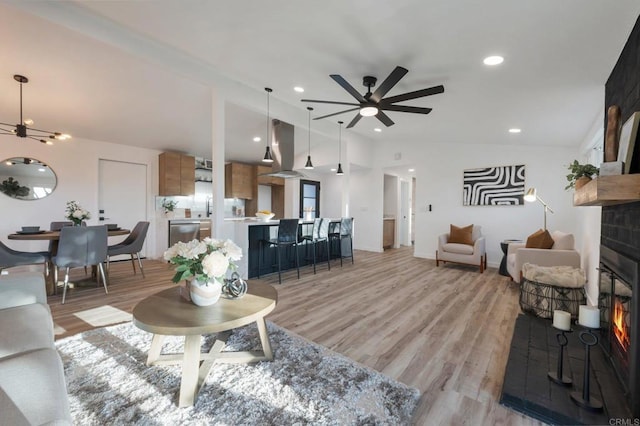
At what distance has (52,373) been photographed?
1.08m

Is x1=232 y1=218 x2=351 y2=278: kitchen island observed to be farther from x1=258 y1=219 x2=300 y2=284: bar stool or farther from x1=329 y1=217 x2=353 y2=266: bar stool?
x1=329 y1=217 x2=353 y2=266: bar stool

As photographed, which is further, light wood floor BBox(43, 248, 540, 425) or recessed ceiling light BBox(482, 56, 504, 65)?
recessed ceiling light BBox(482, 56, 504, 65)

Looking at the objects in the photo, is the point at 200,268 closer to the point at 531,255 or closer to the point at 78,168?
the point at 531,255

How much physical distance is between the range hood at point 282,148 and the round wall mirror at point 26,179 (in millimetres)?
3728

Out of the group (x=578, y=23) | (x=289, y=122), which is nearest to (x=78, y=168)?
(x=289, y=122)

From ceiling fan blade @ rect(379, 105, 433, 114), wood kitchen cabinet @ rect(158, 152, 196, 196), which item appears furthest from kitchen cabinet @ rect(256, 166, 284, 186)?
ceiling fan blade @ rect(379, 105, 433, 114)

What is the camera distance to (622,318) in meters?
1.54

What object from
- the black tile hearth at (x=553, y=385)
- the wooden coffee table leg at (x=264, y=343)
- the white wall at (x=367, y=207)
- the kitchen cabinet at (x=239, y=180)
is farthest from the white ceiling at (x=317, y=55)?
the white wall at (x=367, y=207)

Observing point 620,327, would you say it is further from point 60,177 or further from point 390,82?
point 60,177

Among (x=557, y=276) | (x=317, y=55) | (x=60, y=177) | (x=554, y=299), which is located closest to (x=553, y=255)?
(x=557, y=276)

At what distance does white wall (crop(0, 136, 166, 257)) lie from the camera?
4445mm

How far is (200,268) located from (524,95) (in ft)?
11.8

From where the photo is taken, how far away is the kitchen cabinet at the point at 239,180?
684cm

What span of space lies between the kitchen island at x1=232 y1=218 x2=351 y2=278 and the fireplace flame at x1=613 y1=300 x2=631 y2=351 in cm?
381
